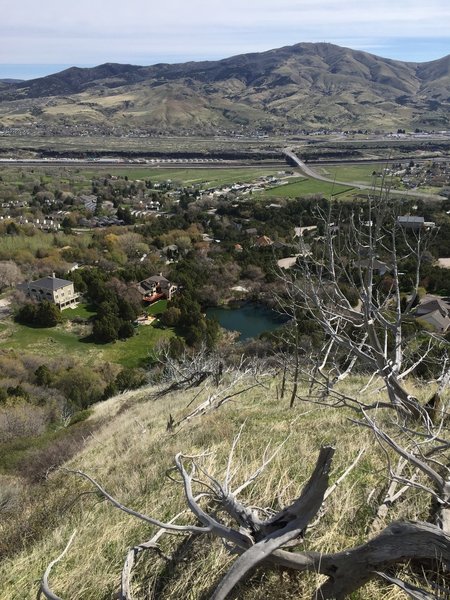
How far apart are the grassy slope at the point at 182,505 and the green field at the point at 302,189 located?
5680cm

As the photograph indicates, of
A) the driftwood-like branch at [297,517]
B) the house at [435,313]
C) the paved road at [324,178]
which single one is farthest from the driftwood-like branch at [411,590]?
the paved road at [324,178]

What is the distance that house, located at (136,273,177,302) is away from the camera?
3434cm

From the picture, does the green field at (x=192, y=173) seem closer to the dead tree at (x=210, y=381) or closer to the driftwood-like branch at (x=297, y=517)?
the dead tree at (x=210, y=381)

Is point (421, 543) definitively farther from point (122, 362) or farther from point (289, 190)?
point (289, 190)

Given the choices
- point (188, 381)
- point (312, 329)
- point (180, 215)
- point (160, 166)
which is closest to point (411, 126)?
point (160, 166)

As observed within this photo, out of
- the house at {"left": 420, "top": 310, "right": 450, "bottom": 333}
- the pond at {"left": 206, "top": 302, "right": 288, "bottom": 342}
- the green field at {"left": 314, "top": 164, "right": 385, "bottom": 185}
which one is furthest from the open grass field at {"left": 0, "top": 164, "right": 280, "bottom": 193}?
the house at {"left": 420, "top": 310, "right": 450, "bottom": 333}

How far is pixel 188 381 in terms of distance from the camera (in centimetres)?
1215

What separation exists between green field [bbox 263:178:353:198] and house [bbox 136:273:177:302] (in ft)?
106

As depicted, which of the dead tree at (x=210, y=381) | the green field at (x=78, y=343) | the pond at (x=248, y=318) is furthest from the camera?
the pond at (x=248, y=318)

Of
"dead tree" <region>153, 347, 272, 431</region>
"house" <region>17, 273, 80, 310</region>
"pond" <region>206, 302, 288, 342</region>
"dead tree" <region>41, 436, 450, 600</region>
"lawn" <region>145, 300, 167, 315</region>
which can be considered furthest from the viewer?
"lawn" <region>145, 300, 167, 315</region>

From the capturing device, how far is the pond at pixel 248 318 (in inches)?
1201

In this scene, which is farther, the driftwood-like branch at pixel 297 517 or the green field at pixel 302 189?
the green field at pixel 302 189

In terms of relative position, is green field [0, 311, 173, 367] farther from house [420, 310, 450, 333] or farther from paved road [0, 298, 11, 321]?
house [420, 310, 450, 333]

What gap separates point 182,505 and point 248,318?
28.4 m
